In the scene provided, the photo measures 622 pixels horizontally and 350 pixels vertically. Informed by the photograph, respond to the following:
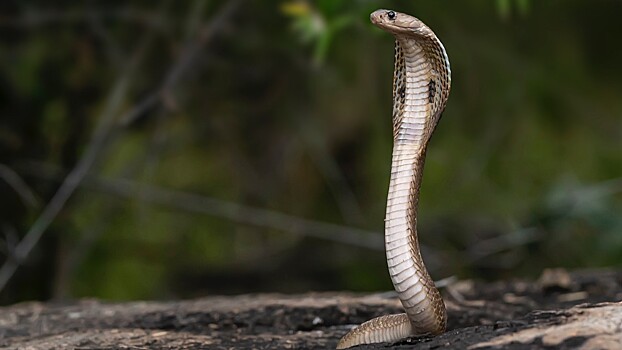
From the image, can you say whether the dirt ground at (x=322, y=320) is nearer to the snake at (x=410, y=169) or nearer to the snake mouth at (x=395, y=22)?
the snake at (x=410, y=169)

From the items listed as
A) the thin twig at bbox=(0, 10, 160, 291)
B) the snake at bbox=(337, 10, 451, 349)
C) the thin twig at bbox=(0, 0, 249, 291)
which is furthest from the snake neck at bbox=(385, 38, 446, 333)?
the thin twig at bbox=(0, 10, 160, 291)

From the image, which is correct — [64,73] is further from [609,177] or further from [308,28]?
[609,177]

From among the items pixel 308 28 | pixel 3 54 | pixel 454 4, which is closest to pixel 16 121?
pixel 3 54

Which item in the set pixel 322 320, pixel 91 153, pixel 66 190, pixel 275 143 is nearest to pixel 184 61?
pixel 91 153

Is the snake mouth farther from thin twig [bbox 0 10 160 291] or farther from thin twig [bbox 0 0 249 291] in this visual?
thin twig [bbox 0 10 160 291]

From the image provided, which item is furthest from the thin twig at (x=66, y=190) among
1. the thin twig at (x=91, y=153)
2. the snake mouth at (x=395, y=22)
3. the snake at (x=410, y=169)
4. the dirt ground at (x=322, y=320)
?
the snake mouth at (x=395, y=22)
